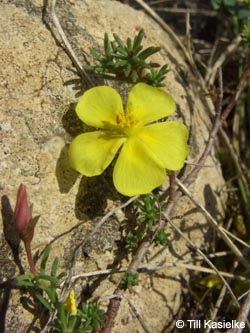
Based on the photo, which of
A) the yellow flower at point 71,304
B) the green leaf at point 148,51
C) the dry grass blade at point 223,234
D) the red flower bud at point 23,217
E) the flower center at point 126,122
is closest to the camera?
the red flower bud at point 23,217

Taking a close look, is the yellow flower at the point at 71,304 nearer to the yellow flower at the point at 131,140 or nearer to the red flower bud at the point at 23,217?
the red flower bud at the point at 23,217

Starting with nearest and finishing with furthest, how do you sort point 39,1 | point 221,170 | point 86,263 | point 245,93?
point 86,263, point 39,1, point 221,170, point 245,93

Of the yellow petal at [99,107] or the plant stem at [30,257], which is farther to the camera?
the yellow petal at [99,107]

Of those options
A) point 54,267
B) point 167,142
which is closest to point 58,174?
point 54,267

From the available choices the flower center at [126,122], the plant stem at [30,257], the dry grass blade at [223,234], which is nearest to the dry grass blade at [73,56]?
the flower center at [126,122]

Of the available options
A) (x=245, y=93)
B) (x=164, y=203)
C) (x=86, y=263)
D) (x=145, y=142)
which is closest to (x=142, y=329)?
(x=86, y=263)

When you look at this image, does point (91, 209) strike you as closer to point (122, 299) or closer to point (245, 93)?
point (122, 299)

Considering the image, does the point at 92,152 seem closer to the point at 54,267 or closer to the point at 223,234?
the point at 54,267
